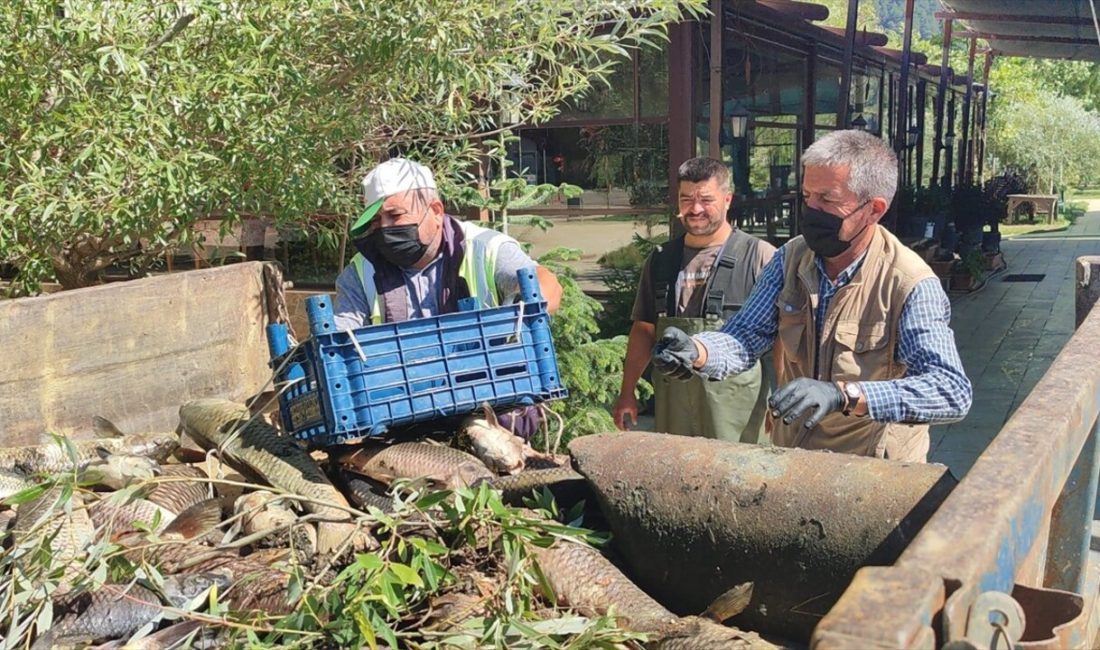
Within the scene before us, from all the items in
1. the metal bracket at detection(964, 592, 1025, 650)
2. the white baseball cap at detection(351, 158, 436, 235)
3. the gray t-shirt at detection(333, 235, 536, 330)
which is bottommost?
the metal bracket at detection(964, 592, 1025, 650)

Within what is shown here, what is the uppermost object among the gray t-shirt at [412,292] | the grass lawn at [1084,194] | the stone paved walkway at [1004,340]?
the gray t-shirt at [412,292]

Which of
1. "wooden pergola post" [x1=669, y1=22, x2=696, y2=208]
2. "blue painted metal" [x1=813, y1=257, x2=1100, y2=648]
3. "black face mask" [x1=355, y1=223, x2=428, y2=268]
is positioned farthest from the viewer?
"wooden pergola post" [x1=669, y1=22, x2=696, y2=208]

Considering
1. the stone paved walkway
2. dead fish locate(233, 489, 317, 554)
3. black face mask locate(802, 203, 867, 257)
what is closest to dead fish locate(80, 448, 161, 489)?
dead fish locate(233, 489, 317, 554)

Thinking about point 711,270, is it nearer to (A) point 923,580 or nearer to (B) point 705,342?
(B) point 705,342

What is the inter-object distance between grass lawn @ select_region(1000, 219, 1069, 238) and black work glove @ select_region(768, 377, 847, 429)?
26006 mm

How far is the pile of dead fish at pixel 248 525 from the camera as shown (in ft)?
8.34

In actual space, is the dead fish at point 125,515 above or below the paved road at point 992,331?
above

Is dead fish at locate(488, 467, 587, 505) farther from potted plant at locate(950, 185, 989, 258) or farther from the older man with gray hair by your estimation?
potted plant at locate(950, 185, 989, 258)

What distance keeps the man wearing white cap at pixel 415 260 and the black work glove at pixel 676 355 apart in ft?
1.76

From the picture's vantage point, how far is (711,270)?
448 cm

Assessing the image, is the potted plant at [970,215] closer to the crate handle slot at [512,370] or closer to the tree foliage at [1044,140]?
the crate handle slot at [512,370]

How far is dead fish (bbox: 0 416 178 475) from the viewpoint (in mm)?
3910

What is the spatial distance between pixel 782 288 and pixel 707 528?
119cm

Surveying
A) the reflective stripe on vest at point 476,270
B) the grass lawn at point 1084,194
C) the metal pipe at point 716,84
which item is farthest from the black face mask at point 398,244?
the grass lawn at point 1084,194
